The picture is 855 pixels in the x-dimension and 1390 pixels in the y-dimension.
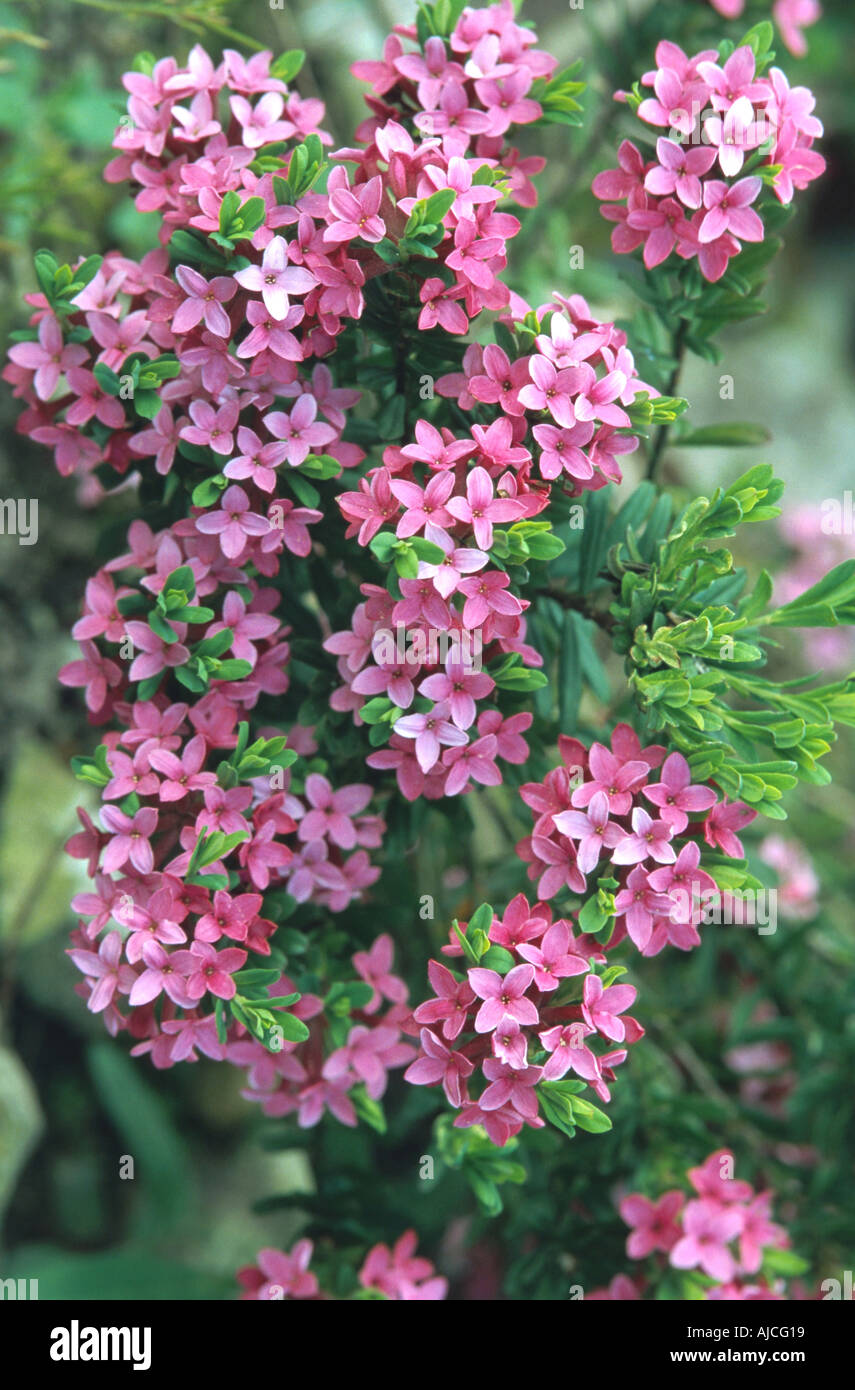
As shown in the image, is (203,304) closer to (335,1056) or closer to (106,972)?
(106,972)

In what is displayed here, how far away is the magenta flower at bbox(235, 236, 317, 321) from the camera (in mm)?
1175

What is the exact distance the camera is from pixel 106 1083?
217cm

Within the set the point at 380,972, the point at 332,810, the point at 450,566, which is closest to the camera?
the point at 450,566

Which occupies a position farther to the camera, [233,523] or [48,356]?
[48,356]

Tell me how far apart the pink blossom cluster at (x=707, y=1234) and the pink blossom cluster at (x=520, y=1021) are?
19.2 inches

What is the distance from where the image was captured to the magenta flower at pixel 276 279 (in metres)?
1.17

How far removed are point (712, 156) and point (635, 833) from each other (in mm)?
751

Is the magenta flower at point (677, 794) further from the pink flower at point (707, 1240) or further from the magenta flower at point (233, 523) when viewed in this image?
the pink flower at point (707, 1240)

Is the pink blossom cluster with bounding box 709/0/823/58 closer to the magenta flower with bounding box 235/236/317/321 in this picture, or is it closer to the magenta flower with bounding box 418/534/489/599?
the magenta flower with bounding box 235/236/317/321

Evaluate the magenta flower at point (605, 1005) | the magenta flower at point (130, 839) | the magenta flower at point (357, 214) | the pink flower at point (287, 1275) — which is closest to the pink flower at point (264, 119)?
the magenta flower at point (357, 214)

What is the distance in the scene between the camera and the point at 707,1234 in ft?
5.14

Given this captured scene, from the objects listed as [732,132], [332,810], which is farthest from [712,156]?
[332,810]

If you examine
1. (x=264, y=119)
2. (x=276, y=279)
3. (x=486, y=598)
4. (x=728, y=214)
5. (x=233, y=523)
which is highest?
(x=264, y=119)

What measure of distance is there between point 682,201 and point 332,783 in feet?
2.63
